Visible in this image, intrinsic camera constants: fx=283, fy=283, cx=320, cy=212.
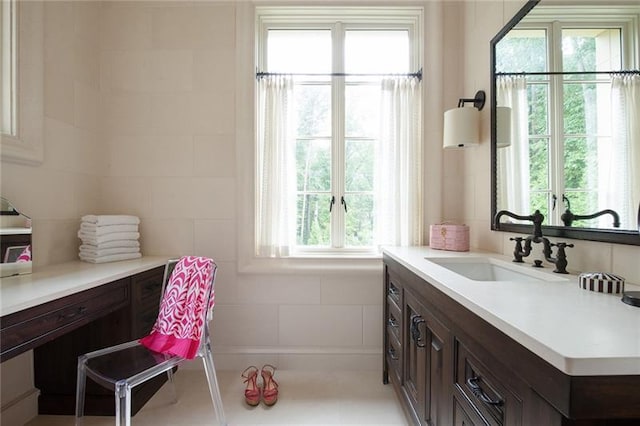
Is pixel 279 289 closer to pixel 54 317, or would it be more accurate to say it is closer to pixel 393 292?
pixel 393 292

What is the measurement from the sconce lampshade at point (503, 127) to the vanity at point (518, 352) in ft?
2.27

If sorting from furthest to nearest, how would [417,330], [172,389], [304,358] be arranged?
[304,358] → [172,389] → [417,330]

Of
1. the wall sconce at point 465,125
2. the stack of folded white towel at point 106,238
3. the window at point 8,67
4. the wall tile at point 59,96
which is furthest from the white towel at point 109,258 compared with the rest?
the wall sconce at point 465,125

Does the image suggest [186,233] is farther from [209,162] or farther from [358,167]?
[358,167]

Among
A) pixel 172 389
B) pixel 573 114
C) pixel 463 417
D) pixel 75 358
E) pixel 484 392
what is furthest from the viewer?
pixel 172 389

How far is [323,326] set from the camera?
6.77 ft

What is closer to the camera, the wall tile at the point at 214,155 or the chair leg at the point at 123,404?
the chair leg at the point at 123,404

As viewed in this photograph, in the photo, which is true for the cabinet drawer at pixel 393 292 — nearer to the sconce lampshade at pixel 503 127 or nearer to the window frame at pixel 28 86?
the sconce lampshade at pixel 503 127

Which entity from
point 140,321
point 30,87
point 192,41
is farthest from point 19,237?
point 192,41

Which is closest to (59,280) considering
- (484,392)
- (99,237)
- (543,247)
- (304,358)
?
(99,237)

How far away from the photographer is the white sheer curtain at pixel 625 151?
3.01ft

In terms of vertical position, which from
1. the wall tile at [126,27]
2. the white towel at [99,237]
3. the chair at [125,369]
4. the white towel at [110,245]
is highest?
the wall tile at [126,27]

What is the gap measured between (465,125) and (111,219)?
2316mm

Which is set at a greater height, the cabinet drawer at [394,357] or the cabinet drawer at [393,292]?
the cabinet drawer at [393,292]
